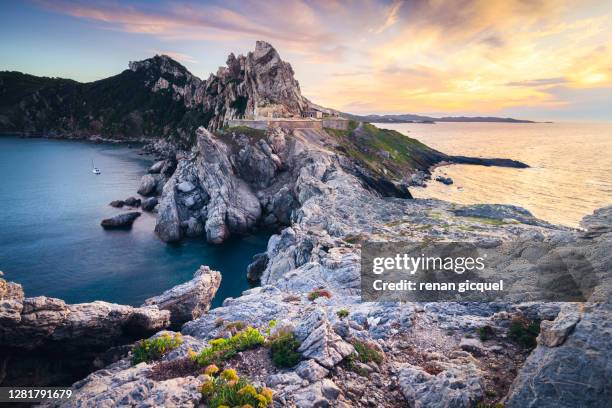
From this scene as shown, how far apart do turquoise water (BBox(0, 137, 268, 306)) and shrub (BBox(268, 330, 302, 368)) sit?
29759 mm

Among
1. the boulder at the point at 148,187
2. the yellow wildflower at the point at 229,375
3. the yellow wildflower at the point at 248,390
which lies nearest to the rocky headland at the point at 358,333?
the yellow wildflower at the point at 229,375

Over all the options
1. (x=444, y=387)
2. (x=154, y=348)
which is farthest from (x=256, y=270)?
(x=444, y=387)

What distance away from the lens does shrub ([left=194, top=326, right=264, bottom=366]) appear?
666 inches

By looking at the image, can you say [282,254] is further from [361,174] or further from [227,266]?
[361,174]

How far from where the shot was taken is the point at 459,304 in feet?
79.3

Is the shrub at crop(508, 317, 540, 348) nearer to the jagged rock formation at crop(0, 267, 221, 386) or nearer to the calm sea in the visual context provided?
the jagged rock formation at crop(0, 267, 221, 386)

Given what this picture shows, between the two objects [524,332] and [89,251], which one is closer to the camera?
[524,332]

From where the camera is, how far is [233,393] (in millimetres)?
13734

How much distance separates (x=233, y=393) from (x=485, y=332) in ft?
46.7

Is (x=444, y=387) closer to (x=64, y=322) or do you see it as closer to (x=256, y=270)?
(x=64, y=322)

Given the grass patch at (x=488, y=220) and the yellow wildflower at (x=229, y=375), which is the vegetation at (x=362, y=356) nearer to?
the yellow wildflower at (x=229, y=375)

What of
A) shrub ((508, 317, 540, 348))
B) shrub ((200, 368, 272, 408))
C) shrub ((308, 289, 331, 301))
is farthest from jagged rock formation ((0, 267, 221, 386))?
shrub ((508, 317, 540, 348))

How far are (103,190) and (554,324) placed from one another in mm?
112030

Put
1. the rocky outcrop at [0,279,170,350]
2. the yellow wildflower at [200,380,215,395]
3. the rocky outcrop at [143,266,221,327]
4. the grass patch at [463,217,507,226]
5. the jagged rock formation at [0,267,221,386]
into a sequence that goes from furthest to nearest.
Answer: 1. the grass patch at [463,217,507,226]
2. the rocky outcrop at [143,266,221,327]
3. the jagged rock formation at [0,267,221,386]
4. the rocky outcrop at [0,279,170,350]
5. the yellow wildflower at [200,380,215,395]
